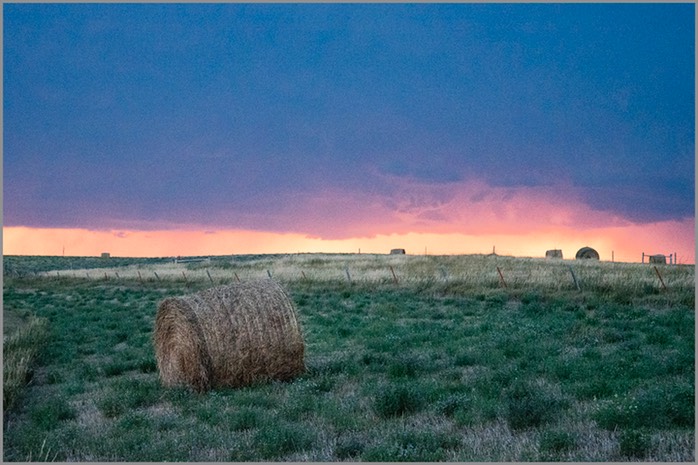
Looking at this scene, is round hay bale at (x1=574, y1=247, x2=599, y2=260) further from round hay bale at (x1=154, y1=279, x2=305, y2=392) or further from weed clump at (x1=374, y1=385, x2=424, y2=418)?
weed clump at (x1=374, y1=385, x2=424, y2=418)

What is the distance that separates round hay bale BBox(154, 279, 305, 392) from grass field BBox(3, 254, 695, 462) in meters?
0.46

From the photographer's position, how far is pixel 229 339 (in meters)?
12.3

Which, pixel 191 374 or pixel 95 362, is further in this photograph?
pixel 95 362

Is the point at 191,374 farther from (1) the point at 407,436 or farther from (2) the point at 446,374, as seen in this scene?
(1) the point at 407,436

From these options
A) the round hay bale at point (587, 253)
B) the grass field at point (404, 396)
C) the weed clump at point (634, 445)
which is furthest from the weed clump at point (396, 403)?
the round hay bale at point (587, 253)

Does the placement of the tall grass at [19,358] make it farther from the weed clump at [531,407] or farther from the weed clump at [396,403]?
the weed clump at [531,407]

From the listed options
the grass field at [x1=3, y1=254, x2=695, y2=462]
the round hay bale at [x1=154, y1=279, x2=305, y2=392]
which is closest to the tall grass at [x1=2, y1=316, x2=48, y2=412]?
the grass field at [x1=3, y1=254, x2=695, y2=462]

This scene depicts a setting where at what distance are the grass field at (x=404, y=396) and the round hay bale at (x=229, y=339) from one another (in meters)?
0.46

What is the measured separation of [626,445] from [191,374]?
771 cm

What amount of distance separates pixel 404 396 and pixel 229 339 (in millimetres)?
4084

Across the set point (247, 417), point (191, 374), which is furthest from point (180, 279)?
point (247, 417)

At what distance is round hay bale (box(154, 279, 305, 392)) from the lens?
12.2m

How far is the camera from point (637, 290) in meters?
24.6

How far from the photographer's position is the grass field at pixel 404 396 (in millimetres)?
7922
